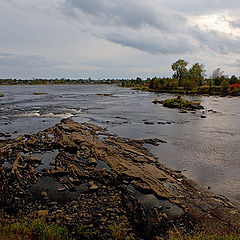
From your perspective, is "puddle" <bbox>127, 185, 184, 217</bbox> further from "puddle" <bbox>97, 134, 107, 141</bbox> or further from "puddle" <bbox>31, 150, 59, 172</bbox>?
"puddle" <bbox>97, 134, 107, 141</bbox>

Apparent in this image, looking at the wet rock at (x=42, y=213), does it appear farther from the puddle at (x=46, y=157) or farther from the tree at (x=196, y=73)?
the tree at (x=196, y=73)

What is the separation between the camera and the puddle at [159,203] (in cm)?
1121

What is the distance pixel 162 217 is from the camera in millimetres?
10750

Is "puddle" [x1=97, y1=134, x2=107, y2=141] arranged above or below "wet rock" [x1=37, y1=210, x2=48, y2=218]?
above

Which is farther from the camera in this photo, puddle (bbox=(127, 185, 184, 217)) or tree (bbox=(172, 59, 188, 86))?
tree (bbox=(172, 59, 188, 86))

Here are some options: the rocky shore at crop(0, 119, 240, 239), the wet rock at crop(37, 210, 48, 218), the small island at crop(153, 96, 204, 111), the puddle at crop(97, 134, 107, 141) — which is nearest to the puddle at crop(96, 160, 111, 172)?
the rocky shore at crop(0, 119, 240, 239)

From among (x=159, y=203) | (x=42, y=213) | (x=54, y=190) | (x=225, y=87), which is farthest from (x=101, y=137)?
(x=225, y=87)

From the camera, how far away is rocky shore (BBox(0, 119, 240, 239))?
32.8 ft

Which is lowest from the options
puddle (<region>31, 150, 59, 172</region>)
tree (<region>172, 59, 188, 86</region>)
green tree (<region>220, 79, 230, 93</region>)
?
puddle (<region>31, 150, 59, 172</region>)

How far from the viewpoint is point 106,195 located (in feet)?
40.6

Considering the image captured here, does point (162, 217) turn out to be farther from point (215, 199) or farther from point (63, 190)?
point (63, 190)

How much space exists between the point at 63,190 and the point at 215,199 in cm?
936

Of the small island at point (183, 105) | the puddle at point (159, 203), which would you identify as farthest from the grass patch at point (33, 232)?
the small island at point (183, 105)

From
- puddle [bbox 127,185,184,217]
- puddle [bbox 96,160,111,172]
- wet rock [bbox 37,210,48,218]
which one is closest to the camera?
wet rock [bbox 37,210,48,218]
